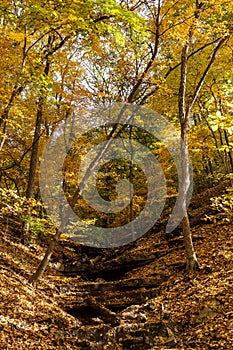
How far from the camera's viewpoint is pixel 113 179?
20625 millimetres

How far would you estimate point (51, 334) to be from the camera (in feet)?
21.5

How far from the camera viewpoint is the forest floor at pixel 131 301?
5.99 meters

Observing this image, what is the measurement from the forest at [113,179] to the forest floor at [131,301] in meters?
0.04

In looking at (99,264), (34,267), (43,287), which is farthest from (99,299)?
(99,264)

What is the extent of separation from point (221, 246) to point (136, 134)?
11.6 meters

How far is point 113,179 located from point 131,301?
1190 centimetres

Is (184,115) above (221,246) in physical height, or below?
above

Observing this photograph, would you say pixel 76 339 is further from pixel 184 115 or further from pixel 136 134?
pixel 136 134

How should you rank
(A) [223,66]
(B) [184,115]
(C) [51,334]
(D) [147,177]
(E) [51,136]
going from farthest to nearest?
(D) [147,177], (E) [51,136], (A) [223,66], (B) [184,115], (C) [51,334]

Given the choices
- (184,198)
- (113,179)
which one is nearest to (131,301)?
(184,198)

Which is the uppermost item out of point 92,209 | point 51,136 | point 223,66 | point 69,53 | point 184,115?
point 69,53

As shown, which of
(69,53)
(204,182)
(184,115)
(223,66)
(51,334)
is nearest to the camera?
(51,334)

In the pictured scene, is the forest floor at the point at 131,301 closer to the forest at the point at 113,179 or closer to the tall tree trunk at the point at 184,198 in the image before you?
the forest at the point at 113,179

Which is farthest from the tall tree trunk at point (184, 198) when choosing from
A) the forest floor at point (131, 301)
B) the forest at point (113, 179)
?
the forest floor at point (131, 301)
